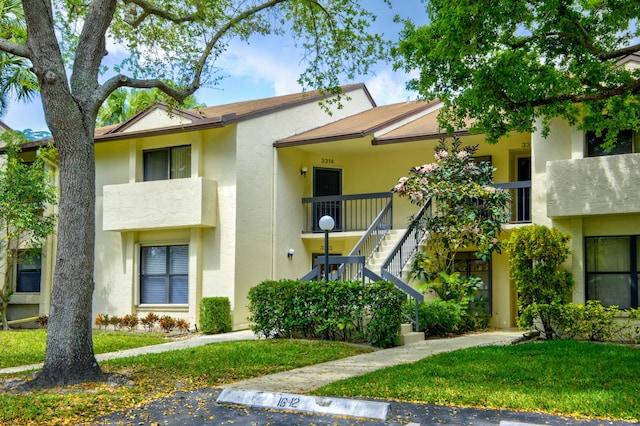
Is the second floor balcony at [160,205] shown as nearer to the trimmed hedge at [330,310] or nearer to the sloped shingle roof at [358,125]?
the sloped shingle roof at [358,125]

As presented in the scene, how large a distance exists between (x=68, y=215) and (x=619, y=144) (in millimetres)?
11868

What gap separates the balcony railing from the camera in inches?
804

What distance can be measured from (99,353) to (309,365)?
17.1 feet

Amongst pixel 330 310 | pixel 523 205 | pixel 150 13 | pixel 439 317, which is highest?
pixel 150 13

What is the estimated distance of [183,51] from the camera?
49.0 ft

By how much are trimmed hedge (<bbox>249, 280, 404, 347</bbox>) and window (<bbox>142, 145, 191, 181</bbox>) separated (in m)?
5.82

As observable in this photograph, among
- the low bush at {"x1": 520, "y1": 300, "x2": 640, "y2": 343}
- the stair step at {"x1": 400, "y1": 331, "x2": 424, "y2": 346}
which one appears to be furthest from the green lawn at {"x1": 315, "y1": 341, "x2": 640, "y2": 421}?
the stair step at {"x1": 400, "y1": 331, "x2": 424, "y2": 346}

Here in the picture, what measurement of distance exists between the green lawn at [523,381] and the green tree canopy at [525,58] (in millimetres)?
4271

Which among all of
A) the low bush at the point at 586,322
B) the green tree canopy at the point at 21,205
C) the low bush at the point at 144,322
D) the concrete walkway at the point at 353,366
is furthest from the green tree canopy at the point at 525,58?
the green tree canopy at the point at 21,205

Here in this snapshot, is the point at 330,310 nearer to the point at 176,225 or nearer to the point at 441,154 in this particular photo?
the point at 441,154

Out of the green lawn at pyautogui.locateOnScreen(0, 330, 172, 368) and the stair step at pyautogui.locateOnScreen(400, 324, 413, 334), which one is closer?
the green lawn at pyautogui.locateOnScreen(0, 330, 172, 368)

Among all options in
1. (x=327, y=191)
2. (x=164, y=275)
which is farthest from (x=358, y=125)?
(x=164, y=275)

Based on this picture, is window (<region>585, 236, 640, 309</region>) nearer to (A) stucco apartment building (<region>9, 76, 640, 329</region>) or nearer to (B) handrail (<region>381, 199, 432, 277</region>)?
(A) stucco apartment building (<region>9, 76, 640, 329</region>)

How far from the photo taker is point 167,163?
1966 centimetres
